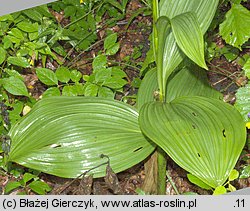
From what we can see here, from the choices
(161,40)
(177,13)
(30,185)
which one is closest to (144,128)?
(161,40)

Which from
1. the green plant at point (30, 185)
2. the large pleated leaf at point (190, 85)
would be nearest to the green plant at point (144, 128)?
the large pleated leaf at point (190, 85)

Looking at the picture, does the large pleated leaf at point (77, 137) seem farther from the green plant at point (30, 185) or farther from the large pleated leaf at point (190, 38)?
the large pleated leaf at point (190, 38)

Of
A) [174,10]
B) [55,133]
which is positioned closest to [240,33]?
[174,10]

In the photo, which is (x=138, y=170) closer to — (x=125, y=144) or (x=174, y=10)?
(x=125, y=144)

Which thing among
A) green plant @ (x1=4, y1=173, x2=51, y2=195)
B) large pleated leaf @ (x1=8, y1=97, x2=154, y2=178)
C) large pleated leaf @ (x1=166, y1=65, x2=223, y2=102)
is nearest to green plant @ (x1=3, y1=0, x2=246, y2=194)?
large pleated leaf @ (x1=8, y1=97, x2=154, y2=178)

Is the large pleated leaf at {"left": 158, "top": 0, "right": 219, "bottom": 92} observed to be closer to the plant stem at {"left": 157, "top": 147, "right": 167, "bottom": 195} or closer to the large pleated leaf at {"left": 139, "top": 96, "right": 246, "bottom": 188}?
the large pleated leaf at {"left": 139, "top": 96, "right": 246, "bottom": 188}

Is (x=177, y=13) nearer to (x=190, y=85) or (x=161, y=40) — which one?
(x=161, y=40)
